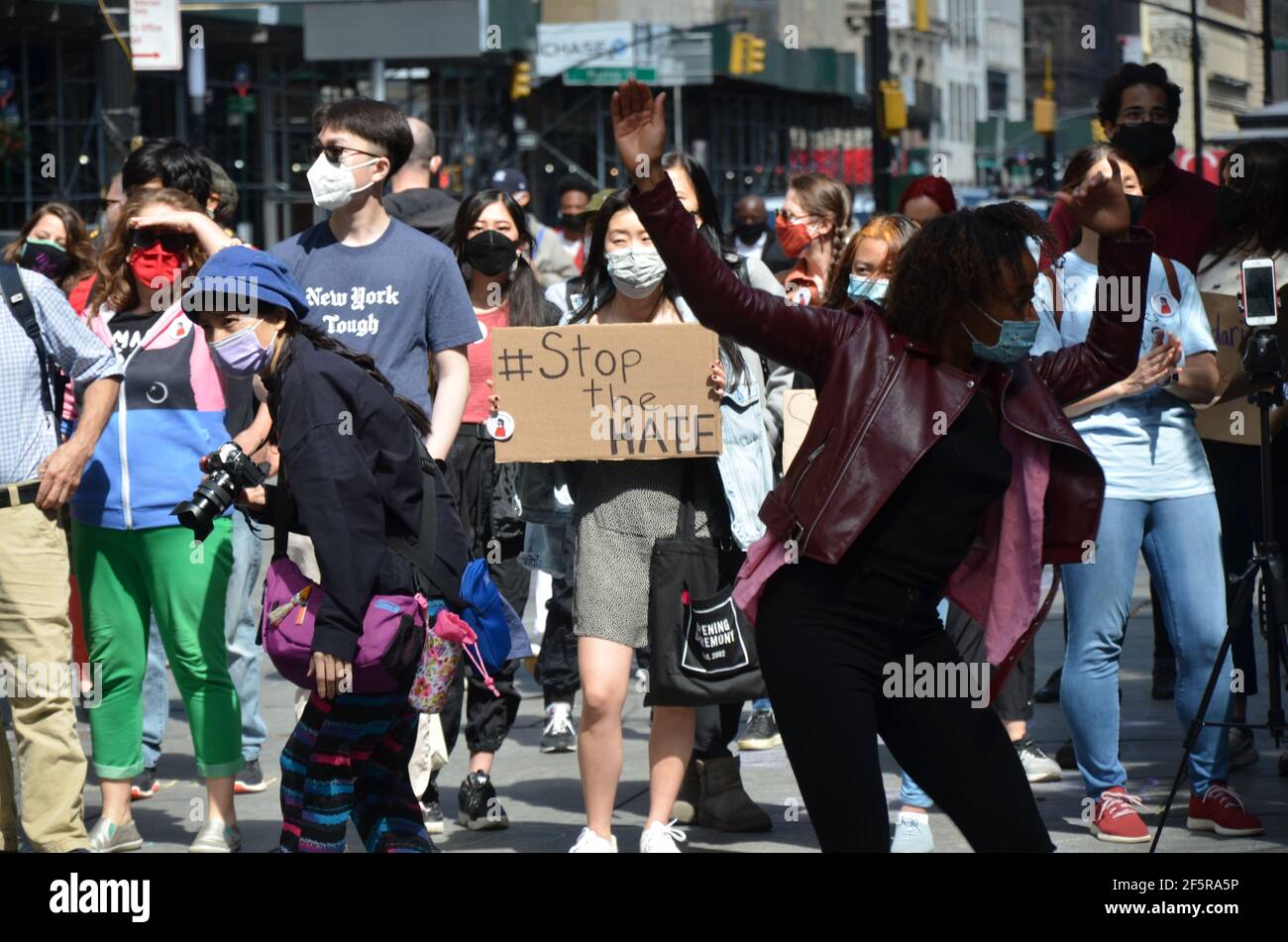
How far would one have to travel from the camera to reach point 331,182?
240 inches

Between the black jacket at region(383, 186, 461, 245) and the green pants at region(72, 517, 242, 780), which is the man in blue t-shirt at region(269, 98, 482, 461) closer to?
the green pants at region(72, 517, 242, 780)

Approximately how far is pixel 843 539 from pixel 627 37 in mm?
49332

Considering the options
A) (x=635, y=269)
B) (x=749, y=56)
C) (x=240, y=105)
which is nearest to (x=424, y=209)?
(x=635, y=269)

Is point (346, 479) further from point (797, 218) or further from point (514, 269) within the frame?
point (797, 218)

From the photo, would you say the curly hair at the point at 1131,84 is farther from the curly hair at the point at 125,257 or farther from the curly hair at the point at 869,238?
the curly hair at the point at 125,257

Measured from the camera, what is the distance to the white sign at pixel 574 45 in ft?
165

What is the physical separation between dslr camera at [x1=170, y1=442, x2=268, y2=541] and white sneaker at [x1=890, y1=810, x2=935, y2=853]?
2276 millimetres

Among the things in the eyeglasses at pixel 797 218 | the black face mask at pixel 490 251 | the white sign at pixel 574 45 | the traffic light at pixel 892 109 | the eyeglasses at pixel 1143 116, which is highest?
the white sign at pixel 574 45

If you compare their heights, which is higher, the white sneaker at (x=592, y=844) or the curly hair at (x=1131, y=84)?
the curly hair at (x=1131, y=84)

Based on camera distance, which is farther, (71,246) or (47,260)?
(71,246)

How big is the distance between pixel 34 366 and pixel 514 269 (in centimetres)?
222

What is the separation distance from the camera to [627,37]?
52156mm

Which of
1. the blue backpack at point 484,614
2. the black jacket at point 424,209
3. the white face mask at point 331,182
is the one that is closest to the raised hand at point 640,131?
the blue backpack at point 484,614

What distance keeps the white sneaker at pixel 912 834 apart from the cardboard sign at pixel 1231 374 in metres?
1.68
